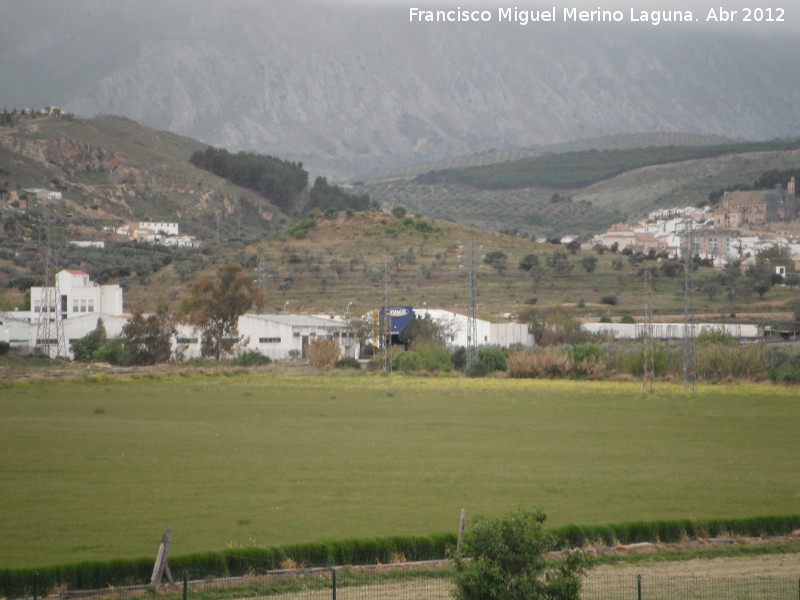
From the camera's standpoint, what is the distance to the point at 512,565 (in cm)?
1548

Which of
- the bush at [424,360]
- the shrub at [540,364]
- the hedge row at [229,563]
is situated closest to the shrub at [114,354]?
the bush at [424,360]

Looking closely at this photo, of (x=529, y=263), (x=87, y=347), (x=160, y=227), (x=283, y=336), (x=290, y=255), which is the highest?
(x=160, y=227)

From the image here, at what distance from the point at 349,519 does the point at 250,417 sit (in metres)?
21.4

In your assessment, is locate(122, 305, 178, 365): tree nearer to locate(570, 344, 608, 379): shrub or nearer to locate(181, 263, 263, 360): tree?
locate(181, 263, 263, 360): tree

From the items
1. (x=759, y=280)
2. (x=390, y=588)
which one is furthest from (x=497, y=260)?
(x=390, y=588)

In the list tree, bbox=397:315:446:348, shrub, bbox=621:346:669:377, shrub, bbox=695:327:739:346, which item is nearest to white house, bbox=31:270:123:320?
tree, bbox=397:315:446:348

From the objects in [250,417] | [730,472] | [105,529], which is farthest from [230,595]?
Answer: [250,417]

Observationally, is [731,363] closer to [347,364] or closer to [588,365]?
[588,365]

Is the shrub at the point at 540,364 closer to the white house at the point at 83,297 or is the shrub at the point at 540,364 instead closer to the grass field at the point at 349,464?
the grass field at the point at 349,464

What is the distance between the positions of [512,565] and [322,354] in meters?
64.4

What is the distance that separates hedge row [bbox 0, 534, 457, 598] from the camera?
18844mm

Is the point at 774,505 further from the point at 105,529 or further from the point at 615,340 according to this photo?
the point at 615,340

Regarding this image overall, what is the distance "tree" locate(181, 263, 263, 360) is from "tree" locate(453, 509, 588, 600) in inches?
2883

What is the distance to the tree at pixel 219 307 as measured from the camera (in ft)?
292
